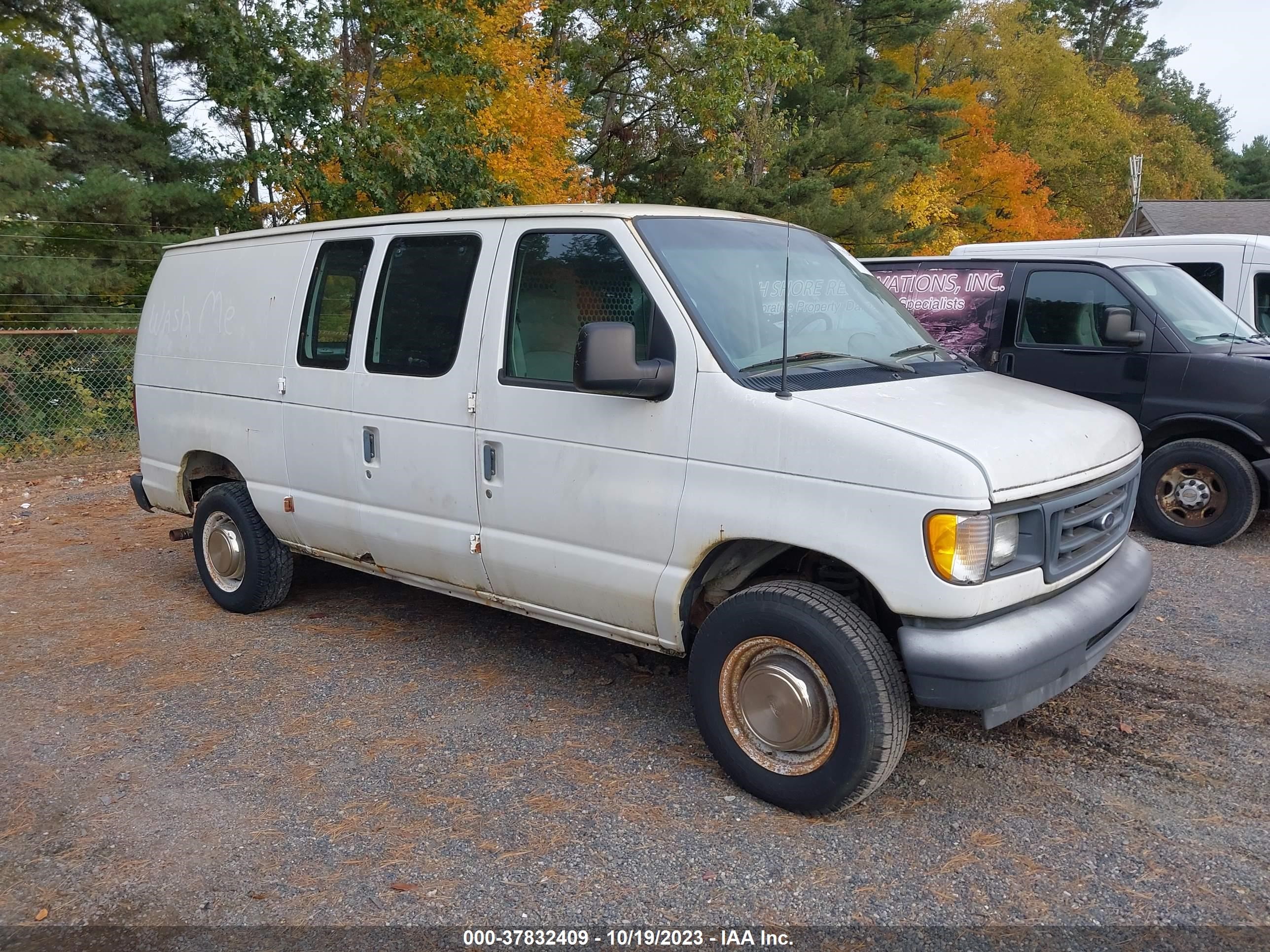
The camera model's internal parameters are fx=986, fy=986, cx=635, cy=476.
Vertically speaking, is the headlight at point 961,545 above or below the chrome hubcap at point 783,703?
above

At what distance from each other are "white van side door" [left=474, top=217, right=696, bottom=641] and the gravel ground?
0.71 metres

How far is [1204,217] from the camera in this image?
26.8 m

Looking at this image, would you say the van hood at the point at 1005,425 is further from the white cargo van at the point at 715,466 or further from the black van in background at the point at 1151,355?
the black van in background at the point at 1151,355

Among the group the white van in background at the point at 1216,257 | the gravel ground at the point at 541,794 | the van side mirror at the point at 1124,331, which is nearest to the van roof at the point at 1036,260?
the van side mirror at the point at 1124,331

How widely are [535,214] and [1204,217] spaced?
92.2 ft

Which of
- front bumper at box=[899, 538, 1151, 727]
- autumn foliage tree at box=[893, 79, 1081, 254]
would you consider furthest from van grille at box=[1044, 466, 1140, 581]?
autumn foliage tree at box=[893, 79, 1081, 254]

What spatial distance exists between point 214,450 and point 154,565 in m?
1.99

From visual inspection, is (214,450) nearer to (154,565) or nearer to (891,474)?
(154,565)

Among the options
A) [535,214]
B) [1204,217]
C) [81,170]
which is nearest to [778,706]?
[535,214]

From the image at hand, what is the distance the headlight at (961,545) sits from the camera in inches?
121

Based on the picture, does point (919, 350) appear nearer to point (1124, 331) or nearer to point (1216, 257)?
point (1124, 331)

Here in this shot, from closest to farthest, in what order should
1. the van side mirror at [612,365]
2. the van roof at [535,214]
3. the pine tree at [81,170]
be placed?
the van side mirror at [612,365]
the van roof at [535,214]
the pine tree at [81,170]

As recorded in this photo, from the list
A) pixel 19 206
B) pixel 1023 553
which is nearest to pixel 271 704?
pixel 1023 553

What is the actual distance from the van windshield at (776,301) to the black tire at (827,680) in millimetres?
897
